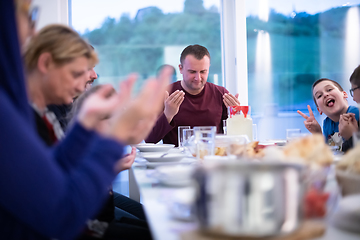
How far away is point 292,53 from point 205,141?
9.63 feet

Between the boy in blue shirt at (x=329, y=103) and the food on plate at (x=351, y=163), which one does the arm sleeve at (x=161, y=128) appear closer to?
the boy in blue shirt at (x=329, y=103)

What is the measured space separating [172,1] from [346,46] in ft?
6.59

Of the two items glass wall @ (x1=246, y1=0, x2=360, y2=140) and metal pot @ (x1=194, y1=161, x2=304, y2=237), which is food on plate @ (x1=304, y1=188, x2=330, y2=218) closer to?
metal pot @ (x1=194, y1=161, x2=304, y2=237)

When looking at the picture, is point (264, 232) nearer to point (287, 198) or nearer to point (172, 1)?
point (287, 198)

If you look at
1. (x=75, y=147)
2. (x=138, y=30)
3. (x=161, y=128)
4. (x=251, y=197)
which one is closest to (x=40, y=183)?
(x=75, y=147)

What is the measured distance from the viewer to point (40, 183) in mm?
583

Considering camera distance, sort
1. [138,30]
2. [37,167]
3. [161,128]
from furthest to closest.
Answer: [138,30] → [161,128] → [37,167]

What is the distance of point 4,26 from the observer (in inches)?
24.0

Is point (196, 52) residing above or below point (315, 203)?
above

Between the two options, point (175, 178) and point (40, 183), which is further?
point (175, 178)

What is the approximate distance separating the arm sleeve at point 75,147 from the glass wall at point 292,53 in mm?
3383

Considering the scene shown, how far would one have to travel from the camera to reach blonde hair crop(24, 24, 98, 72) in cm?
93

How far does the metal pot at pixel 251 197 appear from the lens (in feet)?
1.59

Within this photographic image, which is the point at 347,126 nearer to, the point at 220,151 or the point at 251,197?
the point at 220,151
